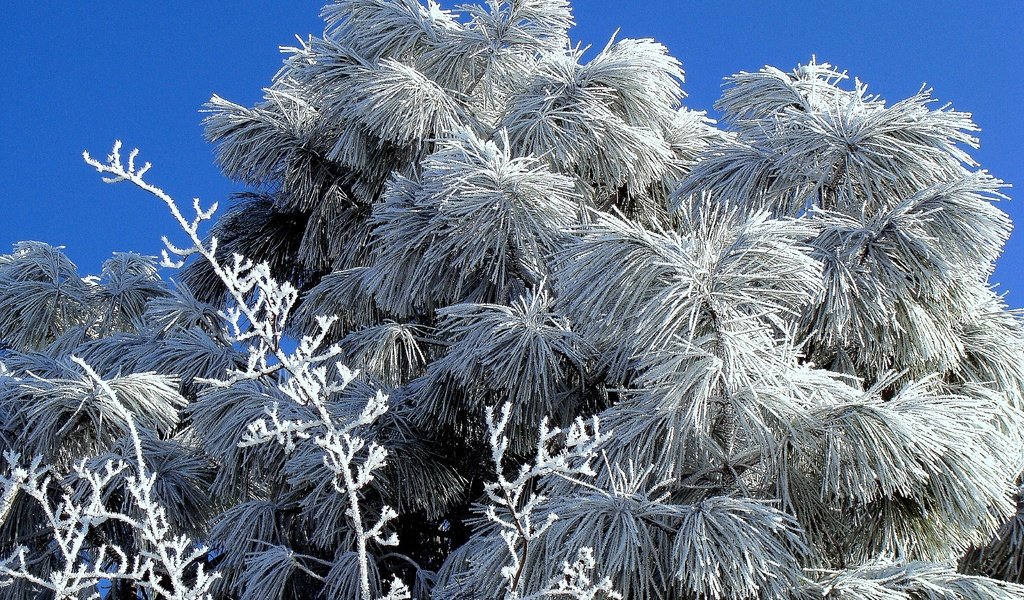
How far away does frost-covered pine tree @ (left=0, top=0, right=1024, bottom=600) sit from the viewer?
2.09m

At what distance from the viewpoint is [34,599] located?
11.5ft

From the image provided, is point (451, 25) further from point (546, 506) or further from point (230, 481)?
point (546, 506)

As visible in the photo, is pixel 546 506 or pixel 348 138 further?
pixel 348 138

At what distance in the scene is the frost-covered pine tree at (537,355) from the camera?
6.87 ft

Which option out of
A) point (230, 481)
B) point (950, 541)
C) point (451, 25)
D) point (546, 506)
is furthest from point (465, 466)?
point (451, 25)

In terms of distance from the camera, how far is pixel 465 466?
3.20 metres

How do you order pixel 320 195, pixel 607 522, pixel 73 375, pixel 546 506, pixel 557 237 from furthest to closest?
1. pixel 320 195
2. pixel 73 375
3. pixel 557 237
4. pixel 546 506
5. pixel 607 522

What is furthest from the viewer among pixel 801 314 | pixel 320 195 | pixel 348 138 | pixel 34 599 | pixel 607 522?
pixel 320 195

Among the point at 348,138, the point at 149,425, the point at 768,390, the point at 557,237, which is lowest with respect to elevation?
the point at 768,390

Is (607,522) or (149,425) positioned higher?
(149,425)

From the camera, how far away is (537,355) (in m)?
2.72

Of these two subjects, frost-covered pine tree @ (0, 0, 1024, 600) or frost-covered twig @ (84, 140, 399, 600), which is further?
frost-covered pine tree @ (0, 0, 1024, 600)

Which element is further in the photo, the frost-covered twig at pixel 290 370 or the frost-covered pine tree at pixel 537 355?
the frost-covered pine tree at pixel 537 355

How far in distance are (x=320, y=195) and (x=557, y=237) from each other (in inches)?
63.2
